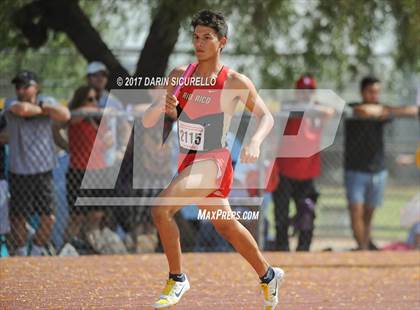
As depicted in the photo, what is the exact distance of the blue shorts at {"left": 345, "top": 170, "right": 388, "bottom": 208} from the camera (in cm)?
1191

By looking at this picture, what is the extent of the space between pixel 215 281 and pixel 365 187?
3.56 m

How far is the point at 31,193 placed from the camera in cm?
1081

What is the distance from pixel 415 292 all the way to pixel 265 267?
2.23 metres

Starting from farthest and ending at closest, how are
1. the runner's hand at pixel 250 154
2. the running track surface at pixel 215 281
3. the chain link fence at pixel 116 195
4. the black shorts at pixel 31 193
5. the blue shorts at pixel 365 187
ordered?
the blue shorts at pixel 365 187, the chain link fence at pixel 116 195, the black shorts at pixel 31 193, the running track surface at pixel 215 281, the runner's hand at pixel 250 154

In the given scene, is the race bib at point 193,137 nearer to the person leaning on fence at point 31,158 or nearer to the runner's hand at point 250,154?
the runner's hand at point 250,154

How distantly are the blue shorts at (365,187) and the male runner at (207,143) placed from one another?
516 centimetres

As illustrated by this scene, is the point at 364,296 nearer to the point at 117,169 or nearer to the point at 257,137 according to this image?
Result: the point at 257,137

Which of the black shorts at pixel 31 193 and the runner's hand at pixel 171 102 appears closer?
the runner's hand at pixel 171 102

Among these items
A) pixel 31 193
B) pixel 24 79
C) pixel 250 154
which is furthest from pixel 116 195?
pixel 250 154

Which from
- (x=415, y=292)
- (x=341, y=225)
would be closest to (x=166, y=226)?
(x=415, y=292)

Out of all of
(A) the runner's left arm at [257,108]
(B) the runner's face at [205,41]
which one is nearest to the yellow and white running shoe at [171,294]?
(A) the runner's left arm at [257,108]

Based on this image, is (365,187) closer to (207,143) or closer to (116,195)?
(116,195)

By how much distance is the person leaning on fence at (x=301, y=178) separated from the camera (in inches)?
464

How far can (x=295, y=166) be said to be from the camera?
467 inches
